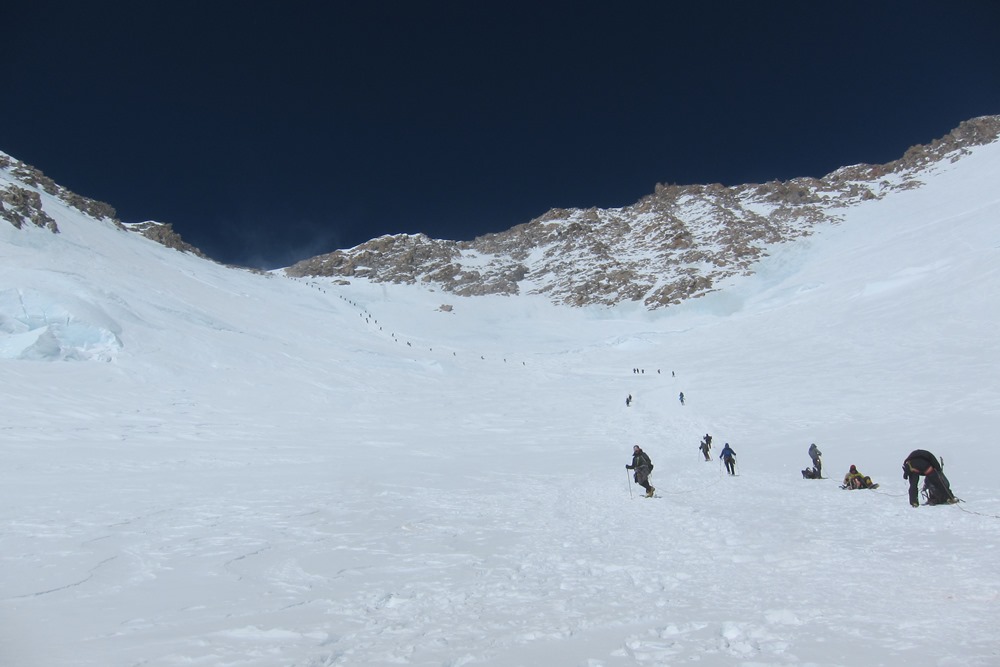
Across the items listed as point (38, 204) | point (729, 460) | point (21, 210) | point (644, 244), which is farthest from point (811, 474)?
point (644, 244)

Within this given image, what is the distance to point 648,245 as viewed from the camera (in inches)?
4759

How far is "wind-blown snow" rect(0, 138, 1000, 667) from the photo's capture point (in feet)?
15.9

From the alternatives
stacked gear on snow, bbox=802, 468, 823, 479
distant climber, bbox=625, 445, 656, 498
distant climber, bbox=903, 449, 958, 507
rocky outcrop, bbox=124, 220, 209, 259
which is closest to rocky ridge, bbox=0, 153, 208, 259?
rocky outcrop, bbox=124, 220, 209, 259

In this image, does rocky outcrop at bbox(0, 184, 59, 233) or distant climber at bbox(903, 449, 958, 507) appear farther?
rocky outcrop at bbox(0, 184, 59, 233)

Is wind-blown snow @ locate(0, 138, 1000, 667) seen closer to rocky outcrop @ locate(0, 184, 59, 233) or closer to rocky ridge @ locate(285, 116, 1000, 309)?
rocky outcrop @ locate(0, 184, 59, 233)

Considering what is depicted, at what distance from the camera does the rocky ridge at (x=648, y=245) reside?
99.9m

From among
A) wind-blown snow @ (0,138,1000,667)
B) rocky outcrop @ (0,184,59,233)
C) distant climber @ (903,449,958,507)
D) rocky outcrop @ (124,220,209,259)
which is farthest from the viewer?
rocky outcrop @ (124,220,209,259)

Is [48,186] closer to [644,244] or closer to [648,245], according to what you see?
[648,245]

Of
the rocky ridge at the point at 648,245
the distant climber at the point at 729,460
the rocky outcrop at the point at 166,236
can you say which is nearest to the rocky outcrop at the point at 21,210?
the rocky outcrop at the point at 166,236

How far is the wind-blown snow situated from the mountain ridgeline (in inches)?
2066

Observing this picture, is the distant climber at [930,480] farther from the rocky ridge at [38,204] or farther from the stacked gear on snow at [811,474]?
the rocky ridge at [38,204]

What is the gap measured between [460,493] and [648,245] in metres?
115

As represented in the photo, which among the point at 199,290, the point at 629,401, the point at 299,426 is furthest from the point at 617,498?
the point at 199,290

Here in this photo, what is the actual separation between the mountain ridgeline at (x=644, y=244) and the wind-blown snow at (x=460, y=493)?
52.5 meters
